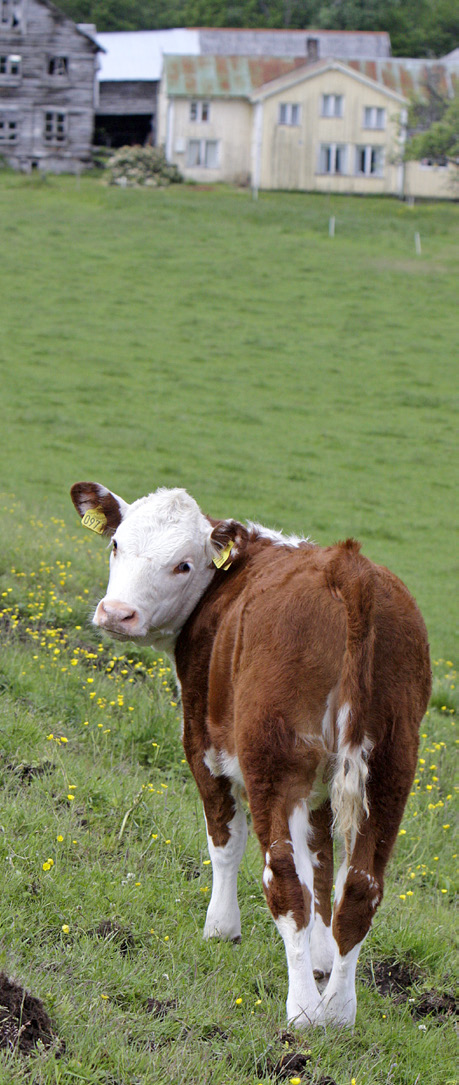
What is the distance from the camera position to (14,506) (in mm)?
13648

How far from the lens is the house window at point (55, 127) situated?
50.1 meters

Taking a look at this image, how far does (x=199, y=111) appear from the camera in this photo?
51.5 m

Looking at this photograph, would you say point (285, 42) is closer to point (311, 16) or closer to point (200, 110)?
point (200, 110)

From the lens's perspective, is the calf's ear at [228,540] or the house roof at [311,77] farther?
the house roof at [311,77]

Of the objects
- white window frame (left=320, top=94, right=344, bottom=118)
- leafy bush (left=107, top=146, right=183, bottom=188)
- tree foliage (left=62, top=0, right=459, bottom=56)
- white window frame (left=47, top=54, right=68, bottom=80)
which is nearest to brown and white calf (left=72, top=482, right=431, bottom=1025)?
leafy bush (left=107, top=146, right=183, bottom=188)

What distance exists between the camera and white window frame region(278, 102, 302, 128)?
49.9 m

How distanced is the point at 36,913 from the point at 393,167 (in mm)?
50222

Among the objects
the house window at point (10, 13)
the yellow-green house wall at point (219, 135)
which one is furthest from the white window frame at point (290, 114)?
the house window at point (10, 13)

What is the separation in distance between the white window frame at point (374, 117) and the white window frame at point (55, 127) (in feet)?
46.0

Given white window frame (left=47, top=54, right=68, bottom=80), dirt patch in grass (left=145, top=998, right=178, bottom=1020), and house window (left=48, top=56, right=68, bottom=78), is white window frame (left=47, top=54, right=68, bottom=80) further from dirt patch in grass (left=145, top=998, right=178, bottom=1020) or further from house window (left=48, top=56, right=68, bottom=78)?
dirt patch in grass (left=145, top=998, right=178, bottom=1020)

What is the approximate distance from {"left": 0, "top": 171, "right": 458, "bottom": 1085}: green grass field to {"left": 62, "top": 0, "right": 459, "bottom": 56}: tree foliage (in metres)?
35.7

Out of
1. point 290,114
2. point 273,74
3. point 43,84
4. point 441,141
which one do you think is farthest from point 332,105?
point 43,84

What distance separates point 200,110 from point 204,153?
2478mm

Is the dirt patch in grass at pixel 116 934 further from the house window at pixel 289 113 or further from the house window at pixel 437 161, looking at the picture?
the house window at pixel 289 113
